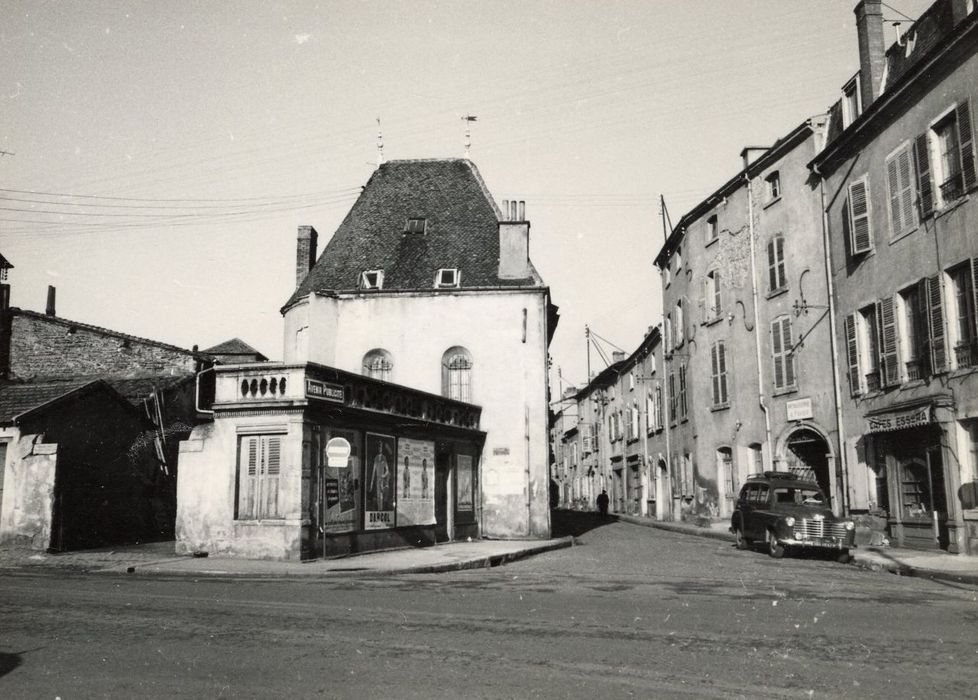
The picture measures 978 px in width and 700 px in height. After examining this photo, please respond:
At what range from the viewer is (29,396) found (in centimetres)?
2144

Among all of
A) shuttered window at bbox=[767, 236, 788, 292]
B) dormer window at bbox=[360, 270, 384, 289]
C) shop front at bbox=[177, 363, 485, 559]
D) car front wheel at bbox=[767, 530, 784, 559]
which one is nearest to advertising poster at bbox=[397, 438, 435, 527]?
shop front at bbox=[177, 363, 485, 559]

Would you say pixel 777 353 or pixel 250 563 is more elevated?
pixel 777 353

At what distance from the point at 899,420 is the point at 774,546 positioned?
171 inches

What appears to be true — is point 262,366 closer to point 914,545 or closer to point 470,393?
point 470,393

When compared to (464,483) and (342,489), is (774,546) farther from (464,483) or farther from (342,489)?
(342,489)

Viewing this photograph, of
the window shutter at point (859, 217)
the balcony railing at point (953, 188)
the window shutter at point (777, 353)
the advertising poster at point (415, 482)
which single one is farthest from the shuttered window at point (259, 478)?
the window shutter at point (777, 353)

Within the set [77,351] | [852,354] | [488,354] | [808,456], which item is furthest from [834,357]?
[77,351]

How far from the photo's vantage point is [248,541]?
17812 mm

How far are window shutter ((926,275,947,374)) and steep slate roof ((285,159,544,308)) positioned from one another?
11.9 m

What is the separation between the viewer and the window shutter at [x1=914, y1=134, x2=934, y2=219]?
63.6ft

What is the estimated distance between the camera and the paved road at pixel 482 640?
19.7ft

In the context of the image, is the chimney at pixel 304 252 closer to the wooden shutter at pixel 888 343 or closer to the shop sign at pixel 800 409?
the shop sign at pixel 800 409

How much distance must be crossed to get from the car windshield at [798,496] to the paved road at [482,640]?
6.92 metres

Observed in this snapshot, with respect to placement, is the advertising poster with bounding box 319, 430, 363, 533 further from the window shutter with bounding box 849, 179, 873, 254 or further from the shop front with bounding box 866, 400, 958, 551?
the window shutter with bounding box 849, 179, 873, 254
